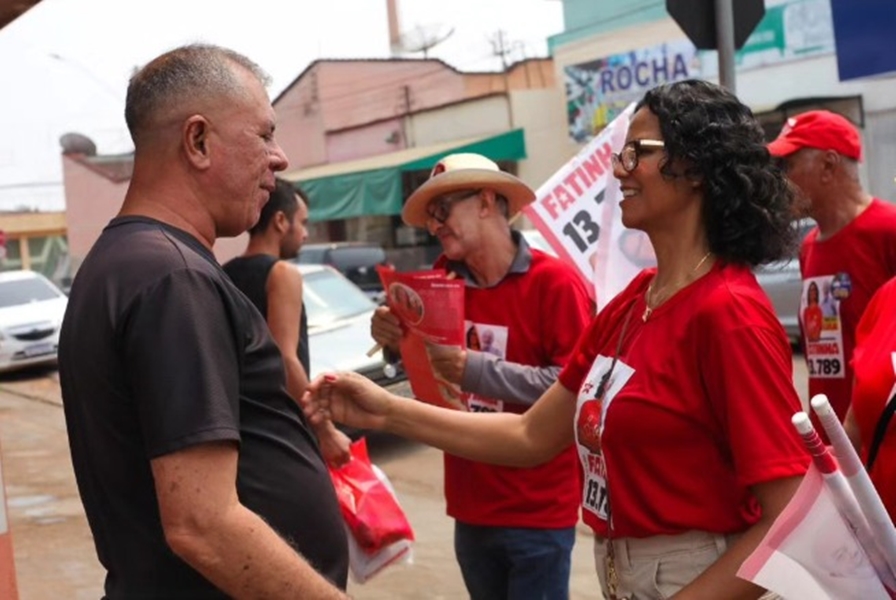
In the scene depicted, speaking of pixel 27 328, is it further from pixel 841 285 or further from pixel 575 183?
pixel 841 285

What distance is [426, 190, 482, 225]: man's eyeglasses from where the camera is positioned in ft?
A: 13.5

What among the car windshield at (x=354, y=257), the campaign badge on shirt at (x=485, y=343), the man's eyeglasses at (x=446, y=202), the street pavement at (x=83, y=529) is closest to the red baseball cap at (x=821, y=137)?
the man's eyeglasses at (x=446, y=202)

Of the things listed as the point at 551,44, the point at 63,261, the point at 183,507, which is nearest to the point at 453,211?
the point at 183,507

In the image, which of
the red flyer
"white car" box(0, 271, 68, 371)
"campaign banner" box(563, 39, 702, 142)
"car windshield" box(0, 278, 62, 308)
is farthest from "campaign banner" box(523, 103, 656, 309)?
"campaign banner" box(563, 39, 702, 142)

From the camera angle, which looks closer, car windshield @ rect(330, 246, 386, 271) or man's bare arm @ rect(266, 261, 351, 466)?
man's bare arm @ rect(266, 261, 351, 466)

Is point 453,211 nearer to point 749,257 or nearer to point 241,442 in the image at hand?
point 749,257

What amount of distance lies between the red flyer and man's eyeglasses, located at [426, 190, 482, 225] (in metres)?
0.32

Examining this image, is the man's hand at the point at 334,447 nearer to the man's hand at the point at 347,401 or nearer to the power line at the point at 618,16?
the man's hand at the point at 347,401

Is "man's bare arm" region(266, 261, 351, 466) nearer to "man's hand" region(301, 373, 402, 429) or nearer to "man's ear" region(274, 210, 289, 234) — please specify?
"man's ear" region(274, 210, 289, 234)

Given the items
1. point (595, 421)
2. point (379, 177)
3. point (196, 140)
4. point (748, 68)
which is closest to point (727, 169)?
point (595, 421)

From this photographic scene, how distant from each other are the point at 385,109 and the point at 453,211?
34.0m

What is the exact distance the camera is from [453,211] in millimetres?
4113

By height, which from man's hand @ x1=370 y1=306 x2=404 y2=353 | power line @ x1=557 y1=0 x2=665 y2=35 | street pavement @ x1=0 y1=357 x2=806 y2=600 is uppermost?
power line @ x1=557 y1=0 x2=665 y2=35

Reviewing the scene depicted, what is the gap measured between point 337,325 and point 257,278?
643 cm
